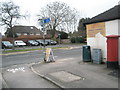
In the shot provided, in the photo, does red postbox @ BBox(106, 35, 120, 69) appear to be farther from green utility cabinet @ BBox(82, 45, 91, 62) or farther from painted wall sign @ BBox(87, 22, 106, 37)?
green utility cabinet @ BBox(82, 45, 91, 62)

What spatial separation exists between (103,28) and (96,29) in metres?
0.62

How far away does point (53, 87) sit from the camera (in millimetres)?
5043

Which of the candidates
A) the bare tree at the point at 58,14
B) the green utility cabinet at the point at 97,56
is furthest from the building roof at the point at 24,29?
the green utility cabinet at the point at 97,56

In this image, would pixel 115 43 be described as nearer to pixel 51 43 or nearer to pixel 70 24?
pixel 51 43

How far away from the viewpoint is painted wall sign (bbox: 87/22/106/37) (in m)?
8.28

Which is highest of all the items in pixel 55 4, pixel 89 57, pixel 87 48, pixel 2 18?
pixel 55 4

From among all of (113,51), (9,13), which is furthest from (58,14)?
(113,51)

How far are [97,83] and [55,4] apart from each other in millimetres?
34405

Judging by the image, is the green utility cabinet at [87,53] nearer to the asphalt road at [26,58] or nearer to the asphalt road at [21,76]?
the asphalt road at [21,76]

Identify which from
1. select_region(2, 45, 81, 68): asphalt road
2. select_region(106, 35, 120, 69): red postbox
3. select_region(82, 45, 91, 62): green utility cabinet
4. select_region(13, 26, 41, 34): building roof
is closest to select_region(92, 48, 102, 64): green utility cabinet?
select_region(82, 45, 91, 62): green utility cabinet

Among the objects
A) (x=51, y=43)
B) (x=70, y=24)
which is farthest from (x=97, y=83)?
(x=70, y=24)

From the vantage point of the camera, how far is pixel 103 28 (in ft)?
27.1

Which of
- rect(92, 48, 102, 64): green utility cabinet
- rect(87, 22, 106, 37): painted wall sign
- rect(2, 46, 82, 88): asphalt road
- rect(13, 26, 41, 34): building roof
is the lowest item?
rect(2, 46, 82, 88): asphalt road

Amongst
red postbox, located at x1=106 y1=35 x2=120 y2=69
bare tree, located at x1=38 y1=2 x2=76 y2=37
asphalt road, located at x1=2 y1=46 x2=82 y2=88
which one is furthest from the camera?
bare tree, located at x1=38 y1=2 x2=76 y2=37
